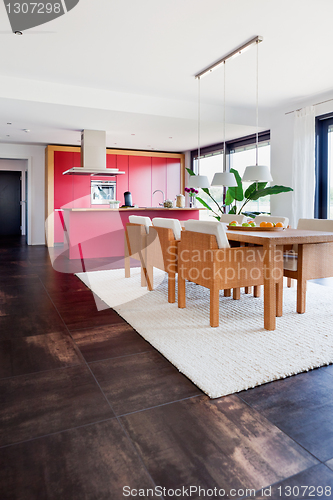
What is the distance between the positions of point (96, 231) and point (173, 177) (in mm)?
3800

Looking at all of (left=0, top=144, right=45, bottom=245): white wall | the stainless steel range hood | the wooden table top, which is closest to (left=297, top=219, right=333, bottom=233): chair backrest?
the wooden table top

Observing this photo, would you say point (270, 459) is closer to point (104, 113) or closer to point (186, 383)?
point (186, 383)

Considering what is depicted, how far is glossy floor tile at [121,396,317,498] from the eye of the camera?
49.8 inches

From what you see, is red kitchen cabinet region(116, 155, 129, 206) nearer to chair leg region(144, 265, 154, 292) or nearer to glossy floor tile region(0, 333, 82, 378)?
chair leg region(144, 265, 154, 292)

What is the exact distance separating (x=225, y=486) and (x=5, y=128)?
22.8ft

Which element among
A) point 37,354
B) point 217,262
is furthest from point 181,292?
point 37,354

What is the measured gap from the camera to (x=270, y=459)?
135 cm

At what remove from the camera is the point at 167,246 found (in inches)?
140

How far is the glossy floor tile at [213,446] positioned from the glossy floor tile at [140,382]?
0.09m

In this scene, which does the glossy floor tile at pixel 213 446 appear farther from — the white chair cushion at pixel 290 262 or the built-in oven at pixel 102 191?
the built-in oven at pixel 102 191

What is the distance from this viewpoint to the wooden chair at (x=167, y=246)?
348 cm

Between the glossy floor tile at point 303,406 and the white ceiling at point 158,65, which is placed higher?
the white ceiling at point 158,65

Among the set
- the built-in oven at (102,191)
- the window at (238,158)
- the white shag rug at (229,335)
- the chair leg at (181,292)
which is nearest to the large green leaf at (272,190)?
the window at (238,158)

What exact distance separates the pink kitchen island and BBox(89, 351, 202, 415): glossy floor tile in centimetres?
428
